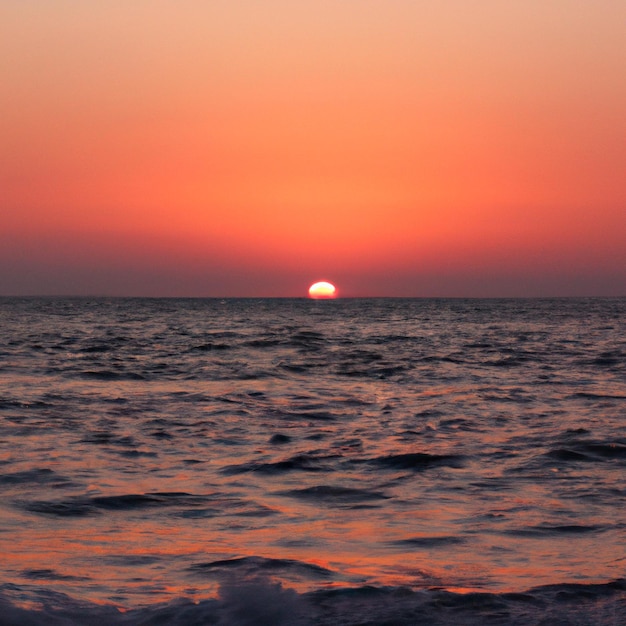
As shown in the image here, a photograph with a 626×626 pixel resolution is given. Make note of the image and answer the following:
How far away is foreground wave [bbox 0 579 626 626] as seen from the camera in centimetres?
475

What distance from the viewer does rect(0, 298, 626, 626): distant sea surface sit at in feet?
16.7

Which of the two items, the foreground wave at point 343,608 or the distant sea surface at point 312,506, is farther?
Result: the distant sea surface at point 312,506

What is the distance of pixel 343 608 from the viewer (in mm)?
4973

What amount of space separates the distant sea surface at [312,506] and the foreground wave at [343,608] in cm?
2

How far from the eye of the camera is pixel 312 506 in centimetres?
775

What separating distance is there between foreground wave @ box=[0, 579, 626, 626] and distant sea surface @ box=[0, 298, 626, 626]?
0.7 inches

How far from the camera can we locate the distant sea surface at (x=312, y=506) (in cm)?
510

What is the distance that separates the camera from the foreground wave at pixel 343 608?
15.6 feet

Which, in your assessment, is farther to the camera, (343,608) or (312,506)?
(312,506)

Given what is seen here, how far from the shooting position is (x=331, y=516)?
7.34 metres

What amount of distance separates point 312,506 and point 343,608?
2.78m

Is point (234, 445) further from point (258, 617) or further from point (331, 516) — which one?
point (258, 617)

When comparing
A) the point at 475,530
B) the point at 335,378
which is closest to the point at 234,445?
the point at 475,530

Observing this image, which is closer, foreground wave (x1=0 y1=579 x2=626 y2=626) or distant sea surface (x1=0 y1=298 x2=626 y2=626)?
foreground wave (x1=0 y1=579 x2=626 y2=626)
